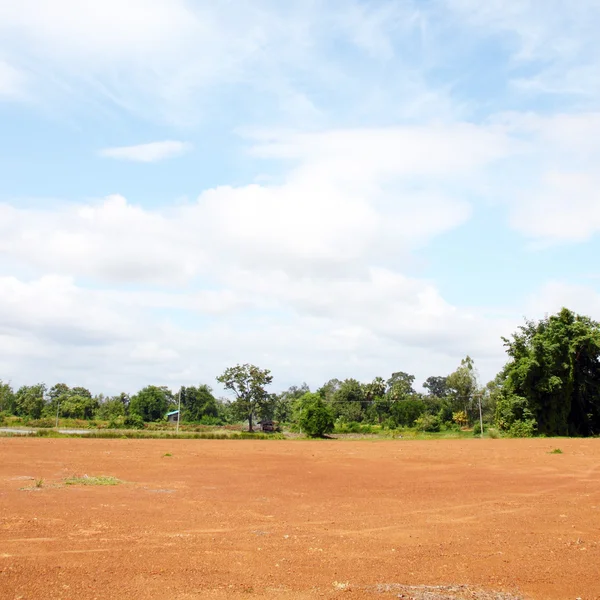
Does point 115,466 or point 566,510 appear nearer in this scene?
point 566,510

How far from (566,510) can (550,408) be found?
46.4m

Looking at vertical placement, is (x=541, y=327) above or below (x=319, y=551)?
above

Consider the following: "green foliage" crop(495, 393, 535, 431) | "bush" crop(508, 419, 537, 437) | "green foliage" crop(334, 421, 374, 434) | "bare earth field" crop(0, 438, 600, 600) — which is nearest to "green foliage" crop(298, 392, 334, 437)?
"green foliage" crop(334, 421, 374, 434)

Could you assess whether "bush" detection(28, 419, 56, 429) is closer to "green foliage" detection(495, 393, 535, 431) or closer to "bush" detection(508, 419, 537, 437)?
"green foliage" detection(495, 393, 535, 431)

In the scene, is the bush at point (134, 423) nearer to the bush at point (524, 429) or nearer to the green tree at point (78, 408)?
the green tree at point (78, 408)

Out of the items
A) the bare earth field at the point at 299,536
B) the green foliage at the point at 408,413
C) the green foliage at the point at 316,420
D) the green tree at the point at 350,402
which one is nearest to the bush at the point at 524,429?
the green foliage at the point at 316,420

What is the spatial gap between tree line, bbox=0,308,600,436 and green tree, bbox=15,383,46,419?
0.72ft

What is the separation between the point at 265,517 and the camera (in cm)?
1432

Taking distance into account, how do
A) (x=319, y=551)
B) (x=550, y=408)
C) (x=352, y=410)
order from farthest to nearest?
(x=352, y=410), (x=550, y=408), (x=319, y=551)

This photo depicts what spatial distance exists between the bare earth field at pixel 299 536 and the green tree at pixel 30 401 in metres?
88.2

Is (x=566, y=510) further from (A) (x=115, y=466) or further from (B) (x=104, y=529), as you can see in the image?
(A) (x=115, y=466)

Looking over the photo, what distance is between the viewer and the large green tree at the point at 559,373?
56812 millimetres

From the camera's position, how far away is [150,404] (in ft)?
375

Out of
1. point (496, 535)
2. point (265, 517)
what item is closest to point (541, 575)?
point (496, 535)
